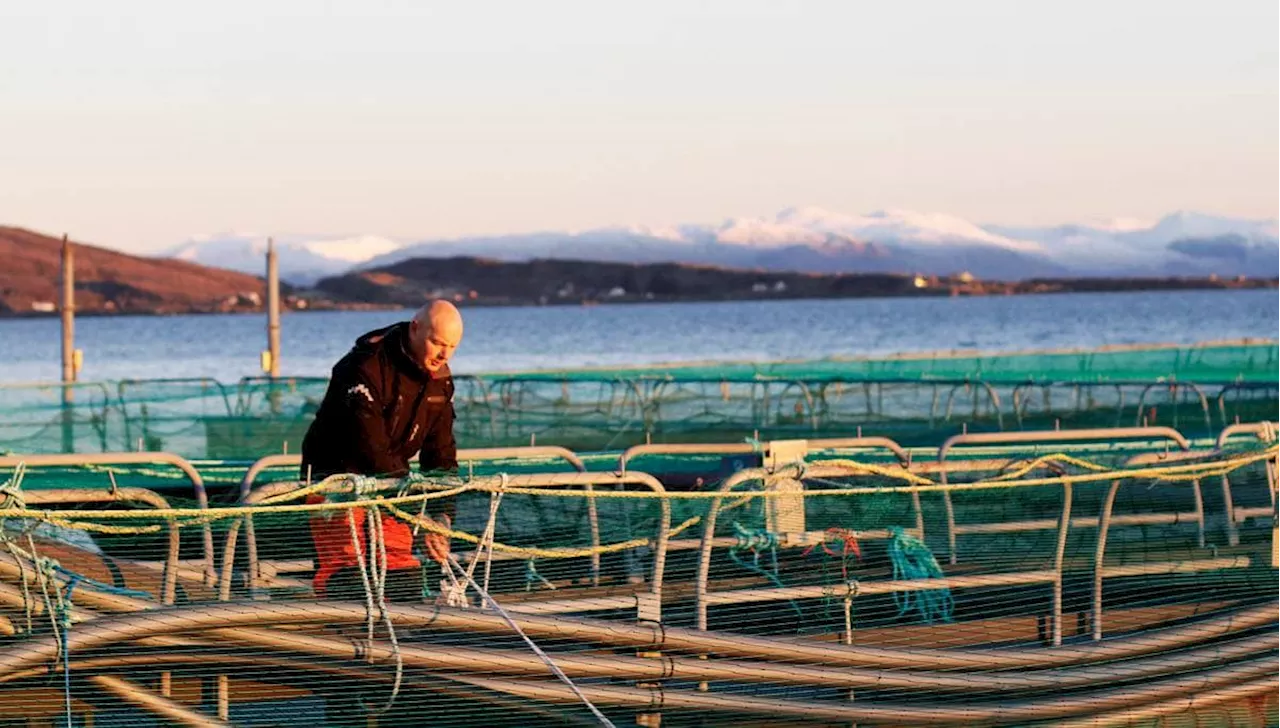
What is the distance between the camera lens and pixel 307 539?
7.73m

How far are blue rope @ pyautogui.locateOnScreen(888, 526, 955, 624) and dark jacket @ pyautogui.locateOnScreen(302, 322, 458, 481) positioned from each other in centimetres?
189

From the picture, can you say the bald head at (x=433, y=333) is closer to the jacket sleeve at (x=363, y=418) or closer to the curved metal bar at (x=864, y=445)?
the jacket sleeve at (x=363, y=418)

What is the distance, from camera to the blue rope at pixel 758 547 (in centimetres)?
802

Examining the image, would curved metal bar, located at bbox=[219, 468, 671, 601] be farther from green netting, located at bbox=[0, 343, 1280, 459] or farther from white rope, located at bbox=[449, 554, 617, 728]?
green netting, located at bbox=[0, 343, 1280, 459]

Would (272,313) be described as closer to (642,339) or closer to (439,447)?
(439,447)

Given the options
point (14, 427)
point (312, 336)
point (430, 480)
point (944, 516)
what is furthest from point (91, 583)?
point (312, 336)

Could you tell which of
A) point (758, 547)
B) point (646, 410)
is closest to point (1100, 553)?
point (758, 547)

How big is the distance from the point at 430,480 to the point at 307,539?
2.03 feet

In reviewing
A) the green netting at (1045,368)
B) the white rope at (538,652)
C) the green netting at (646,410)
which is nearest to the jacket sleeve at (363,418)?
the white rope at (538,652)

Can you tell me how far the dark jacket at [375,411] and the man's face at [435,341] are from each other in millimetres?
85

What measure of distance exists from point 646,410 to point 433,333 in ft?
40.7

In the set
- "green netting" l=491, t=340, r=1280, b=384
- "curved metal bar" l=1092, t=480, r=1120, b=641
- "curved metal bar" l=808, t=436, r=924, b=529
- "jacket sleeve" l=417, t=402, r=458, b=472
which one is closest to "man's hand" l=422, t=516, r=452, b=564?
"jacket sleeve" l=417, t=402, r=458, b=472

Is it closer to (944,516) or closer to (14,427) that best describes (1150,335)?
(14,427)

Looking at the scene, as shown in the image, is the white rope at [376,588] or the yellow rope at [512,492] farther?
the white rope at [376,588]
